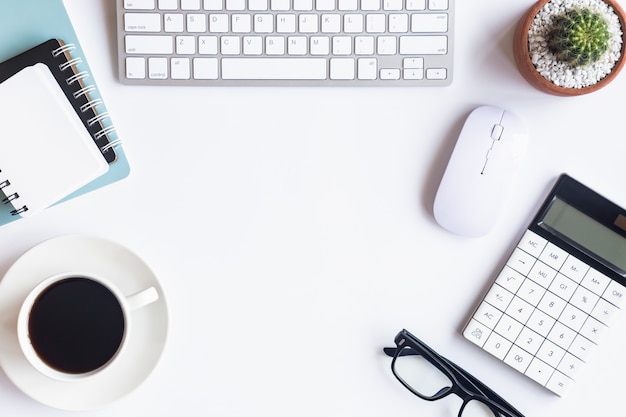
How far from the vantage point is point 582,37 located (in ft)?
2.15

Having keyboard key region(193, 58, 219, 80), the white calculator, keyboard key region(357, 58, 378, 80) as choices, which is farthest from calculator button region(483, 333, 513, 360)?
keyboard key region(193, 58, 219, 80)

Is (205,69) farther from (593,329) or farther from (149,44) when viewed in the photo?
(593,329)

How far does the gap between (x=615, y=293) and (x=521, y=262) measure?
0.11 metres

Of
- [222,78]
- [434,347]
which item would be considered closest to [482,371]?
[434,347]

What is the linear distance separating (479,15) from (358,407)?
0.47 m

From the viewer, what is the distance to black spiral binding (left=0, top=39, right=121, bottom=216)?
2.28ft

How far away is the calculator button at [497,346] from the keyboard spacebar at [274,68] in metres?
0.35

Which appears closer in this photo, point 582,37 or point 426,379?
point 582,37

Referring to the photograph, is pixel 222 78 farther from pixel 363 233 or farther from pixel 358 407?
pixel 358 407

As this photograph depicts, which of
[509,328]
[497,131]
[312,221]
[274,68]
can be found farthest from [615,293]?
[274,68]

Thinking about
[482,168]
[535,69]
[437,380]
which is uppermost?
[535,69]

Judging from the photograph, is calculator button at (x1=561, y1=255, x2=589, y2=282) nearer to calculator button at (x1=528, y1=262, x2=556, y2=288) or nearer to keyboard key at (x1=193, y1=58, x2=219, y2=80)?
calculator button at (x1=528, y1=262, x2=556, y2=288)

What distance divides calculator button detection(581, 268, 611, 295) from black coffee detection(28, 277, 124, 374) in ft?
1.70

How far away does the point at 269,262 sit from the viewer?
2.46 ft
